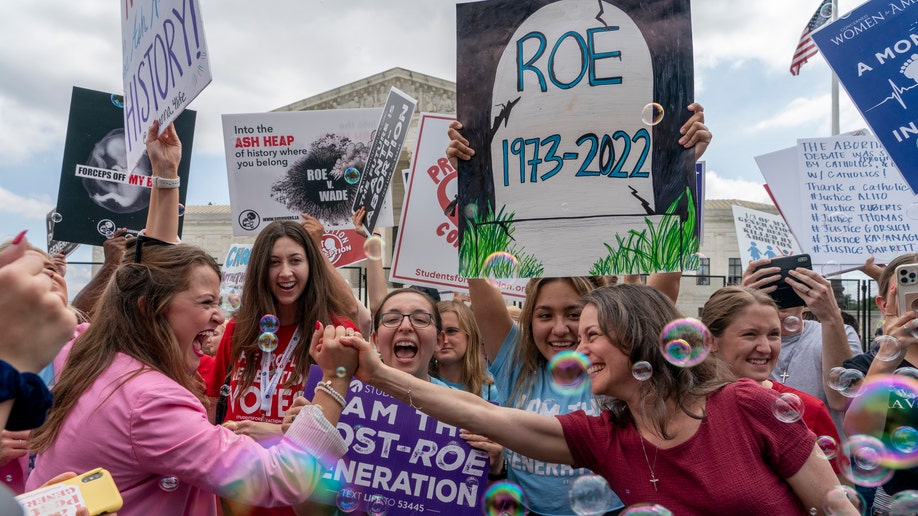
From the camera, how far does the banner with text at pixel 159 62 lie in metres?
3.05

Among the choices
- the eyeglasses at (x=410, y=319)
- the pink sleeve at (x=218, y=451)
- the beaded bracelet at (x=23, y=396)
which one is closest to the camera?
the beaded bracelet at (x=23, y=396)

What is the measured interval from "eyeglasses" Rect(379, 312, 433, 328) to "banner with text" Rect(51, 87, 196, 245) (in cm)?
248

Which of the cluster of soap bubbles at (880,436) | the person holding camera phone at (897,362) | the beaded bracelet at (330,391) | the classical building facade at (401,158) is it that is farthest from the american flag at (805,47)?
the classical building facade at (401,158)

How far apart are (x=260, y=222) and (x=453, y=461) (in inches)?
123

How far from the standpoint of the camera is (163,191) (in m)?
3.02

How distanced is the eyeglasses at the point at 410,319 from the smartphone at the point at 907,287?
5.72 feet

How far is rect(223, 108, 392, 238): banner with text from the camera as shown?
5.19m

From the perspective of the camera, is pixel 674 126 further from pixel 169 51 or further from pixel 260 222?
pixel 260 222

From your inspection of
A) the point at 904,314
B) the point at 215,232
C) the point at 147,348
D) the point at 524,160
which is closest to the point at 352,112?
the point at 524,160

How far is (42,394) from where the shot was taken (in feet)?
4.30

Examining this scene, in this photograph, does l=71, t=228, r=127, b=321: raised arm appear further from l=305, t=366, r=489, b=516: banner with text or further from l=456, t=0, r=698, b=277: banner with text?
l=456, t=0, r=698, b=277: banner with text

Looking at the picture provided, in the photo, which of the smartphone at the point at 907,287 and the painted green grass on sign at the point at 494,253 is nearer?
the smartphone at the point at 907,287

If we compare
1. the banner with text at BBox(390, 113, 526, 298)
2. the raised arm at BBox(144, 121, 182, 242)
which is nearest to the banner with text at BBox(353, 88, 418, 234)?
the banner with text at BBox(390, 113, 526, 298)

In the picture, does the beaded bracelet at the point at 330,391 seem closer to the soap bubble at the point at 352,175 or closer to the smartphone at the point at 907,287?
the smartphone at the point at 907,287
